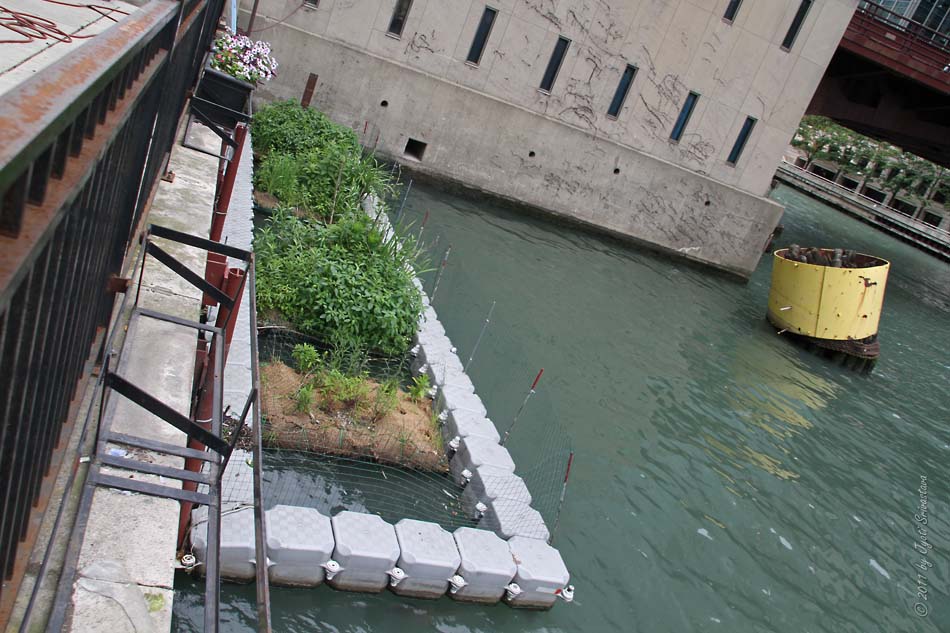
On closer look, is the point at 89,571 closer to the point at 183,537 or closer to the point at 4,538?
the point at 4,538

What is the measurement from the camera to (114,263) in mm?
3348

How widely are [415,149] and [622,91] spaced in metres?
5.64

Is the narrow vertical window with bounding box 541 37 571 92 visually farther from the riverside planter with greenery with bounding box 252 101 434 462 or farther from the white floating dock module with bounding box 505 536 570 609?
the white floating dock module with bounding box 505 536 570 609

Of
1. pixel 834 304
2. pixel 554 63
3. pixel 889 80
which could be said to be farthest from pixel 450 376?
pixel 889 80

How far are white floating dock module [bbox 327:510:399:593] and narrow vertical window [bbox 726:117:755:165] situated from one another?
59.5 ft

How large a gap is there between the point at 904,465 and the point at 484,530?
978 centimetres

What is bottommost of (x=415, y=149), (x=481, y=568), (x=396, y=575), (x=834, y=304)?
(x=396, y=575)

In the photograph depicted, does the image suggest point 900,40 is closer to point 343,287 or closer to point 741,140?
point 741,140

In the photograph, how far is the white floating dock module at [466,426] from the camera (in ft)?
27.1

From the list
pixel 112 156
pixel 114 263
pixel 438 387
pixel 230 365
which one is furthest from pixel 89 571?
pixel 438 387

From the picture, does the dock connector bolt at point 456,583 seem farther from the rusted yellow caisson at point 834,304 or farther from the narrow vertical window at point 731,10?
the narrow vertical window at point 731,10

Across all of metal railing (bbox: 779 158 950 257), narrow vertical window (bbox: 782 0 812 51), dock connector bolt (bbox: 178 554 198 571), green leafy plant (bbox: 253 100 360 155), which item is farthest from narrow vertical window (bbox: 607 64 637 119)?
metal railing (bbox: 779 158 950 257)

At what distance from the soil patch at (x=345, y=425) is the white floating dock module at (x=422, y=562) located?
1.31 m

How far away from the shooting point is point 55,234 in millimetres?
1747
